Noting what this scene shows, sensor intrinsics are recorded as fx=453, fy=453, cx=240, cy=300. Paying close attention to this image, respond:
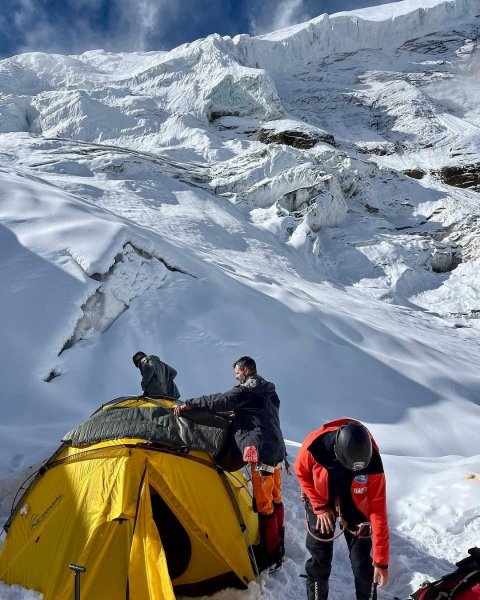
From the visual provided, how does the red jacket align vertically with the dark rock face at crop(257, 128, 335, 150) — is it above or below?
below

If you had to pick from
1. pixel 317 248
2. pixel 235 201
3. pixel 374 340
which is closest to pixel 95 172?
pixel 235 201

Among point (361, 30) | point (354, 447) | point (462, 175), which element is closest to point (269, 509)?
point (354, 447)

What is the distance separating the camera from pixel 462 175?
39688 millimetres

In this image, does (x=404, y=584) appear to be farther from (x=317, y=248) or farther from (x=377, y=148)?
(x=377, y=148)

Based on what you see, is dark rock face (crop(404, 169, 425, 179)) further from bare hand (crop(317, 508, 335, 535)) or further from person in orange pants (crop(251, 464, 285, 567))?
bare hand (crop(317, 508, 335, 535))

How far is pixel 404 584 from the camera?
357cm

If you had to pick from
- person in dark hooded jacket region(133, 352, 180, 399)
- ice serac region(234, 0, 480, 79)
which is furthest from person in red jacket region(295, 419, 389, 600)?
ice serac region(234, 0, 480, 79)

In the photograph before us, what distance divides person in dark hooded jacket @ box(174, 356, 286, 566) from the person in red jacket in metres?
0.55

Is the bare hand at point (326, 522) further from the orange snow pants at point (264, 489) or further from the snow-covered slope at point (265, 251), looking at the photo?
the snow-covered slope at point (265, 251)

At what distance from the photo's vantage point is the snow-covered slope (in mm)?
6465

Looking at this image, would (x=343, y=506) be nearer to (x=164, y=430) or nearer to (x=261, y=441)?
(x=261, y=441)

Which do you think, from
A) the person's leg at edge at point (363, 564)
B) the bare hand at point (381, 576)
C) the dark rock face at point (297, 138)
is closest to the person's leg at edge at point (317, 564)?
the person's leg at edge at point (363, 564)

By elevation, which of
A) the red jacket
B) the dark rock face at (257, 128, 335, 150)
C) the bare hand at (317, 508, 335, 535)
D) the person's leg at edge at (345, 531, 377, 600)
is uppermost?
the dark rock face at (257, 128, 335, 150)

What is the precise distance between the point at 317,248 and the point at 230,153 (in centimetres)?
1766
